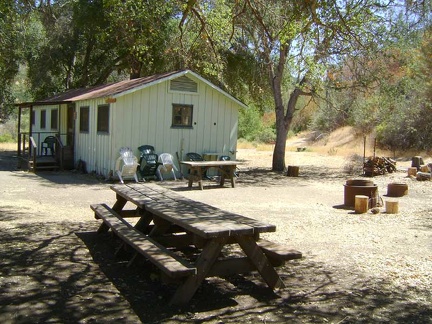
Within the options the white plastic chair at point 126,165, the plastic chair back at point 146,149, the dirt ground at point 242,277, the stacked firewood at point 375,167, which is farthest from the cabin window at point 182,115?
the stacked firewood at point 375,167

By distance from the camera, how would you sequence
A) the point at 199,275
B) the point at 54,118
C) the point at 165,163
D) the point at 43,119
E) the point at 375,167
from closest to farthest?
the point at 199,275, the point at 165,163, the point at 375,167, the point at 54,118, the point at 43,119

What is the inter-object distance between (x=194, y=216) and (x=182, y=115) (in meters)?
10.2

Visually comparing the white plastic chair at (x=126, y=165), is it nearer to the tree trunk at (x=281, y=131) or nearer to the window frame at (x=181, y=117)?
the window frame at (x=181, y=117)

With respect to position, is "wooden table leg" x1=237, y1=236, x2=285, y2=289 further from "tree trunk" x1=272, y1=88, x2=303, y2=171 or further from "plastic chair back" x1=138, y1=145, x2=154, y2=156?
"tree trunk" x1=272, y1=88, x2=303, y2=171

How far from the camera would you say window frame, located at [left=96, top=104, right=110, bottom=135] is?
14.1 meters

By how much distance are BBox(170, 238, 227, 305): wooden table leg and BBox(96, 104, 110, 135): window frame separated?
409 inches

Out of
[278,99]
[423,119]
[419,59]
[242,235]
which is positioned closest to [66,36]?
[278,99]

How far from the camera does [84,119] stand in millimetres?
16109

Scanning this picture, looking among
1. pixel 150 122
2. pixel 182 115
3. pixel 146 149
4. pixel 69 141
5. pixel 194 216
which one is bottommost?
pixel 194 216

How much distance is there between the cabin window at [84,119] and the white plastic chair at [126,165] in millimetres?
2638

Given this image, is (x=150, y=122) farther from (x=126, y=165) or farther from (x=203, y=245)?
(x=203, y=245)

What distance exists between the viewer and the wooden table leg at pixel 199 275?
4.15m

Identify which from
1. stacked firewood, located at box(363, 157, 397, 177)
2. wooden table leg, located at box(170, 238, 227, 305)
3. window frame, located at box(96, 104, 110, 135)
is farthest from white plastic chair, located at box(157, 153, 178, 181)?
wooden table leg, located at box(170, 238, 227, 305)

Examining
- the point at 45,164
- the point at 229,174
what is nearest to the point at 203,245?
the point at 229,174
